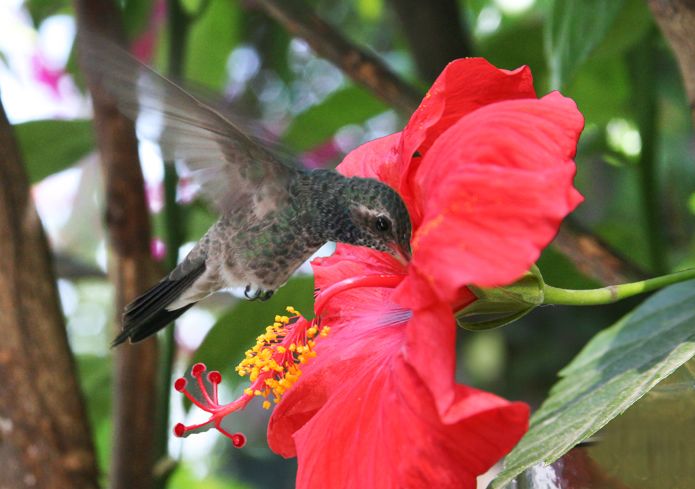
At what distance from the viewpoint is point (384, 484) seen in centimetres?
37

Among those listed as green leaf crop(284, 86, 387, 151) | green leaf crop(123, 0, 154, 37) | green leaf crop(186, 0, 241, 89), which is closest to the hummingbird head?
green leaf crop(284, 86, 387, 151)

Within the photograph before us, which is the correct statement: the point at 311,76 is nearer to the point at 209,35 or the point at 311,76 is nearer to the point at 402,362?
the point at 209,35

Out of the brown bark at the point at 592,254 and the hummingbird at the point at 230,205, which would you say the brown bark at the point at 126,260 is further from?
the brown bark at the point at 592,254

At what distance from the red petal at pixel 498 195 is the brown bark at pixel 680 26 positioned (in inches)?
7.7

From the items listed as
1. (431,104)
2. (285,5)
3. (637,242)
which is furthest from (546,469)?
(637,242)

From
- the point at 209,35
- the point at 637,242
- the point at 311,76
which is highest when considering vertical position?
the point at 209,35

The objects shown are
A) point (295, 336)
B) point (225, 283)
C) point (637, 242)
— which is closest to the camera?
point (295, 336)

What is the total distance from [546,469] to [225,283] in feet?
0.88

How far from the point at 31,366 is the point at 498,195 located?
387 mm

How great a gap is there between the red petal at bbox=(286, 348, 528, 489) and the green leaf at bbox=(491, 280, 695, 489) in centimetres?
5

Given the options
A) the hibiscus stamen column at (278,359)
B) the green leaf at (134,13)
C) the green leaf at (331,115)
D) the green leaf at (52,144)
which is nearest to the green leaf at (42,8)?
the green leaf at (134,13)

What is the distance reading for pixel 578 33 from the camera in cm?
62

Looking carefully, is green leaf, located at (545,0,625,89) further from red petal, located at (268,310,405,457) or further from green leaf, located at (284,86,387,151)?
green leaf, located at (284,86,387,151)

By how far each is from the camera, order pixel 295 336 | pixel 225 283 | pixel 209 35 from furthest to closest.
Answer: pixel 209 35, pixel 225 283, pixel 295 336
